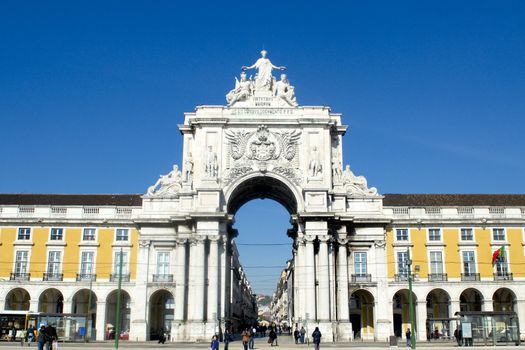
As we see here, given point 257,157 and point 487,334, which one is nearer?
point 487,334

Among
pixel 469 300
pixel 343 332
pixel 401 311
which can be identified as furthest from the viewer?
pixel 469 300

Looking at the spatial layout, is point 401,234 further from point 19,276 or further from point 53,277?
point 19,276

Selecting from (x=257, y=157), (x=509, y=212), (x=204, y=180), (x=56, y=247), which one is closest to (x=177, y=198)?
(x=204, y=180)

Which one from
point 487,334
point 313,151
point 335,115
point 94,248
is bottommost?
point 487,334

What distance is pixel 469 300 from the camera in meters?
61.0

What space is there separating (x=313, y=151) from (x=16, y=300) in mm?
32014

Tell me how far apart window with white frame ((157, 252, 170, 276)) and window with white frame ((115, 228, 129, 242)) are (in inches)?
138

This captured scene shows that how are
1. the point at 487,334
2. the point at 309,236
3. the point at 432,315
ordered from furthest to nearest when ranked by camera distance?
1. the point at 432,315
2. the point at 309,236
3. the point at 487,334

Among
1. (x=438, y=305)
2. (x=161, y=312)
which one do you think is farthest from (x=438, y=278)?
(x=161, y=312)

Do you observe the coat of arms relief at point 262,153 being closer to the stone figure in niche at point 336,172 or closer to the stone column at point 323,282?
the stone figure in niche at point 336,172

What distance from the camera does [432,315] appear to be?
60.5 metres

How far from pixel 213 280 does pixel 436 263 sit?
67.3 ft

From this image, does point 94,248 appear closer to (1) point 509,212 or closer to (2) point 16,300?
(2) point 16,300

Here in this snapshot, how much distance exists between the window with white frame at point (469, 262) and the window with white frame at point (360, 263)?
357 inches
